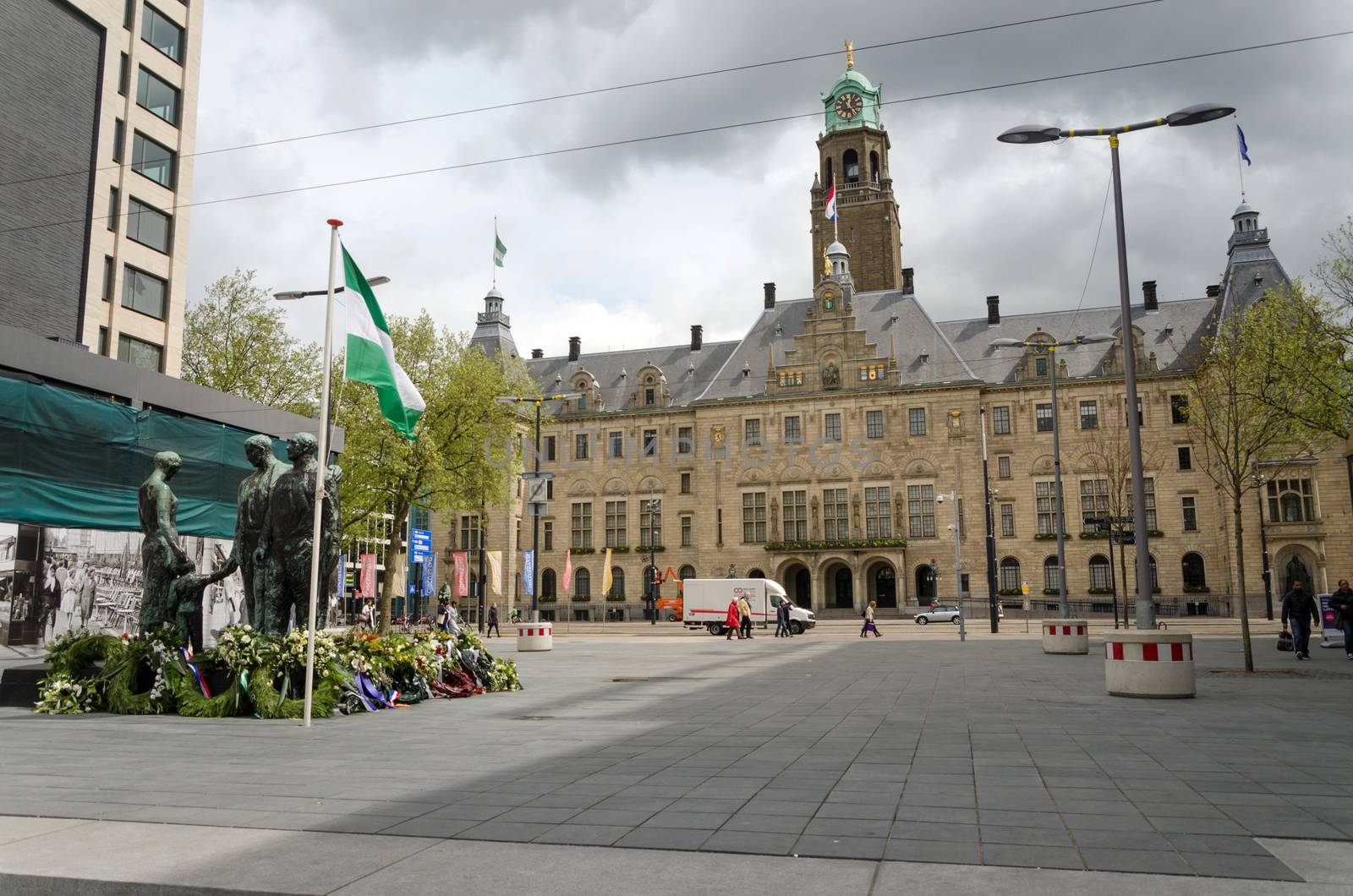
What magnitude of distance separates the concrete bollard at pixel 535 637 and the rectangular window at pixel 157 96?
25067 millimetres

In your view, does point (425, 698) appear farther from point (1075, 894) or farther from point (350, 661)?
point (1075, 894)

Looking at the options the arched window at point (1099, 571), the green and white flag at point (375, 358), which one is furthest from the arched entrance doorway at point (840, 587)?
the green and white flag at point (375, 358)

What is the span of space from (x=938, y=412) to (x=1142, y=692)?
183ft

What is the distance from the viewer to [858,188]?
8512 cm

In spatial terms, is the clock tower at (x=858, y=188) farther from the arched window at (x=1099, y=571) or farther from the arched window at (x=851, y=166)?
the arched window at (x=1099, y=571)

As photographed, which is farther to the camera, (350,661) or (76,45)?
(76,45)

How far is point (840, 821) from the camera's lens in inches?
244

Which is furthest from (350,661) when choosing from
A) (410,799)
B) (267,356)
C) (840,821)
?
(267,356)

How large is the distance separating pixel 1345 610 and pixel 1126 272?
1280 cm

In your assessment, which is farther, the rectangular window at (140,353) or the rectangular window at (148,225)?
the rectangular window at (148,225)

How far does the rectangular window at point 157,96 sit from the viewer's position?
3725 centimetres

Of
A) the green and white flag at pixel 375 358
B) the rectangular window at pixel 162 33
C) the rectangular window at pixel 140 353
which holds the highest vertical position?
the rectangular window at pixel 162 33

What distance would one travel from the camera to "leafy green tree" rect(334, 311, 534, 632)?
3903 cm

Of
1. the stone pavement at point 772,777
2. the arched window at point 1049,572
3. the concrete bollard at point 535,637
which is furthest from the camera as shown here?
the arched window at point 1049,572
